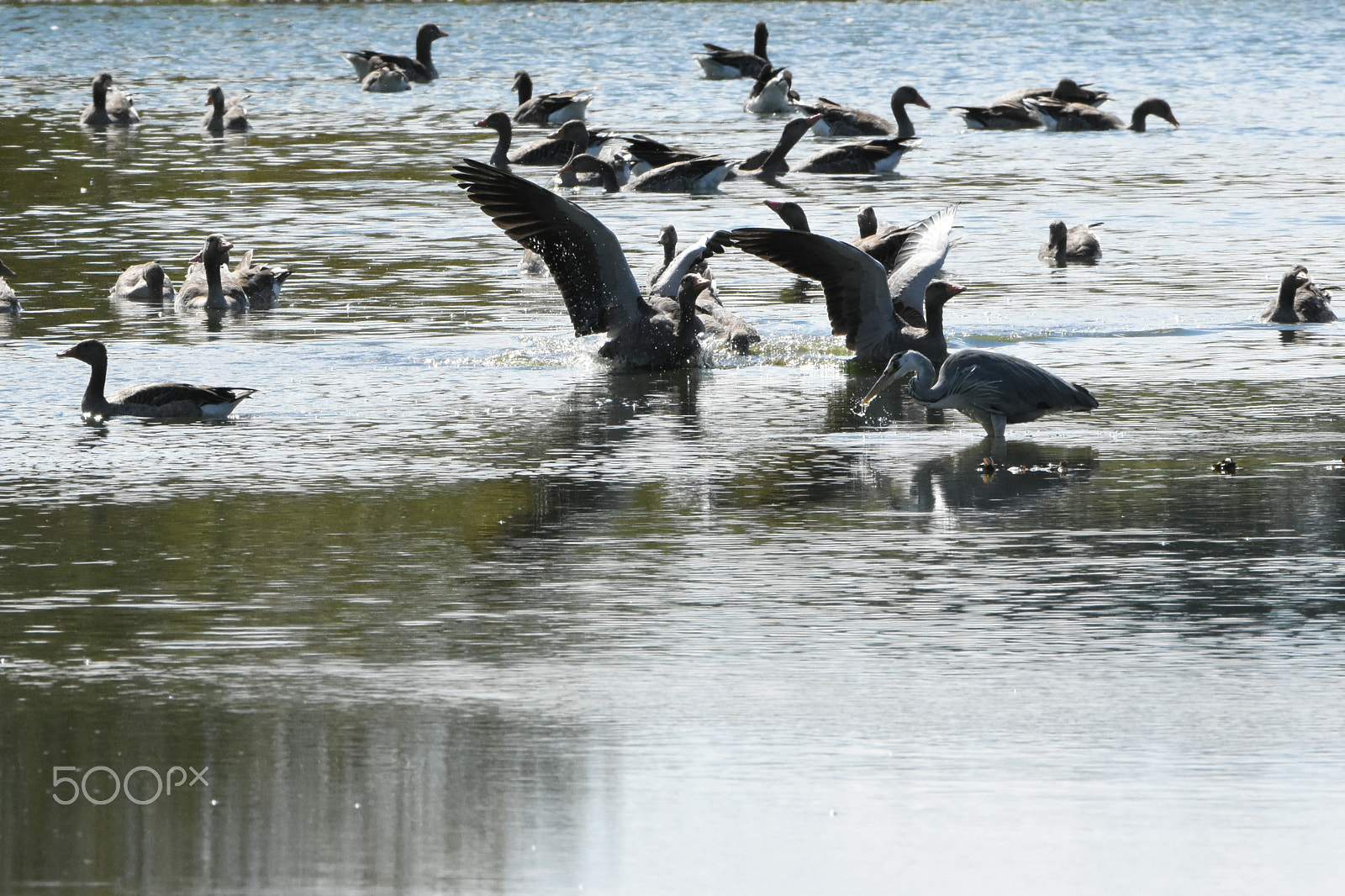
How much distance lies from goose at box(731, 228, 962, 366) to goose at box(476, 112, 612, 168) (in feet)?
45.2

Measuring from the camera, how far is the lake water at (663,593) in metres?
5.83

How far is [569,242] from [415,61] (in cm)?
2852

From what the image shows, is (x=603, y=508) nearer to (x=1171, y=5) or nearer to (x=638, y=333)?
(x=638, y=333)

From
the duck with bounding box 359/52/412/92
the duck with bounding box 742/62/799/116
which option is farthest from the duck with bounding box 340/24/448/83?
the duck with bounding box 742/62/799/116

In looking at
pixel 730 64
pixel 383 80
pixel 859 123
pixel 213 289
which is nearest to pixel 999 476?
pixel 213 289

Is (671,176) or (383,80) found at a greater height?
(383,80)

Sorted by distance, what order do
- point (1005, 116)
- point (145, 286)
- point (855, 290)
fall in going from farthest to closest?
point (1005, 116) < point (145, 286) < point (855, 290)

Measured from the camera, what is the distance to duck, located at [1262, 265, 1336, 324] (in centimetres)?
1517

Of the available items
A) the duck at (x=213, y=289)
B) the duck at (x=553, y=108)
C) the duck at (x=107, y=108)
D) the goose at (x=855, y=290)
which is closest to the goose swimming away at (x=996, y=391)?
the goose at (x=855, y=290)

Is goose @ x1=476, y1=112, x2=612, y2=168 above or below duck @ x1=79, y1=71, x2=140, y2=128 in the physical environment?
below

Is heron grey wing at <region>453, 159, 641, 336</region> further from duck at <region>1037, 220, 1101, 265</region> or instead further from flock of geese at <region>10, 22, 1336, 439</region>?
duck at <region>1037, 220, 1101, 265</region>

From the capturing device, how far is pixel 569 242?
14250mm

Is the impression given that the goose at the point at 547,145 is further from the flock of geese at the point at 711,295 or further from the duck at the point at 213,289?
the duck at the point at 213,289

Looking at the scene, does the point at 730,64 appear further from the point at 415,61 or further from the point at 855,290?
the point at 855,290
